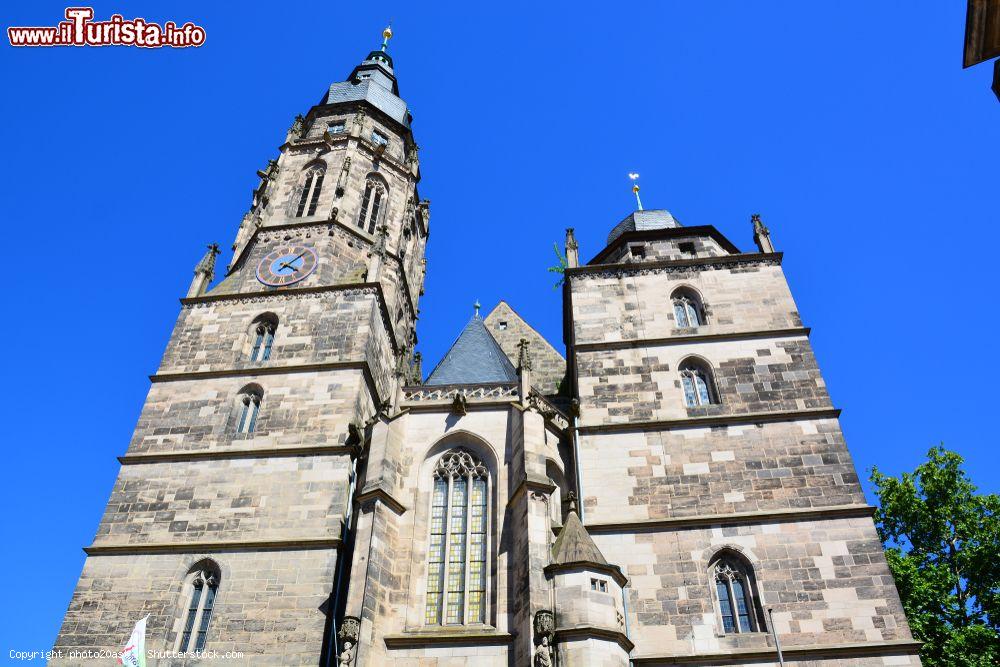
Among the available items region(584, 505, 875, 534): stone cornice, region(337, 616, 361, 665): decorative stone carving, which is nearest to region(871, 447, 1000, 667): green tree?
region(584, 505, 875, 534): stone cornice

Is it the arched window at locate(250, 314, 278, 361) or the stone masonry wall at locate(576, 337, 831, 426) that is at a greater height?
the arched window at locate(250, 314, 278, 361)

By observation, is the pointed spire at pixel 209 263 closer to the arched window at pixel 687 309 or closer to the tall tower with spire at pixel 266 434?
the tall tower with spire at pixel 266 434

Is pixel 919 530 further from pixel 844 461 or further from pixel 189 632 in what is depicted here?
pixel 189 632

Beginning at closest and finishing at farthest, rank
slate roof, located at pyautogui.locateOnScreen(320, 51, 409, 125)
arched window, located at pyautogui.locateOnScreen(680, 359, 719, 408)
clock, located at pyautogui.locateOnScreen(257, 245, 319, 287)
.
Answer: arched window, located at pyautogui.locateOnScreen(680, 359, 719, 408) → clock, located at pyautogui.locateOnScreen(257, 245, 319, 287) → slate roof, located at pyautogui.locateOnScreen(320, 51, 409, 125)

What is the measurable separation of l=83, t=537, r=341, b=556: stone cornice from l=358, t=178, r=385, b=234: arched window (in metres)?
11.4

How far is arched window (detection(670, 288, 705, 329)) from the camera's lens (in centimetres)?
1841

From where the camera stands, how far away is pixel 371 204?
79.4 feet

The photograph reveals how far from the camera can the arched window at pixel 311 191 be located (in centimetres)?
2309

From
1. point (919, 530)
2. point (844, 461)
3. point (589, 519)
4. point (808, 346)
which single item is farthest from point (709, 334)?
point (919, 530)

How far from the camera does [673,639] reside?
42.2 feet

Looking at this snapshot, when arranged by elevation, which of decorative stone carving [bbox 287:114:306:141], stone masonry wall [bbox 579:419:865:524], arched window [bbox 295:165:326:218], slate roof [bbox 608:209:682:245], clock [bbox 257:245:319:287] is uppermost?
decorative stone carving [bbox 287:114:306:141]

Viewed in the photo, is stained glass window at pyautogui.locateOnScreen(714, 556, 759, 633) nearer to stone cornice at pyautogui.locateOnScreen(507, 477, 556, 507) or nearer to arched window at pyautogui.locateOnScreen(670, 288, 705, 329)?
stone cornice at pyautogui.locateOnScreen(507, 477, 556, 507)

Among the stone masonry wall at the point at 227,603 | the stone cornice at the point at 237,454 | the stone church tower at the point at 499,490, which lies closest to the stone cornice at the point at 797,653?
the stone church tower at the point at 499,490

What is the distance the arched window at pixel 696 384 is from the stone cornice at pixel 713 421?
2.19 ft
